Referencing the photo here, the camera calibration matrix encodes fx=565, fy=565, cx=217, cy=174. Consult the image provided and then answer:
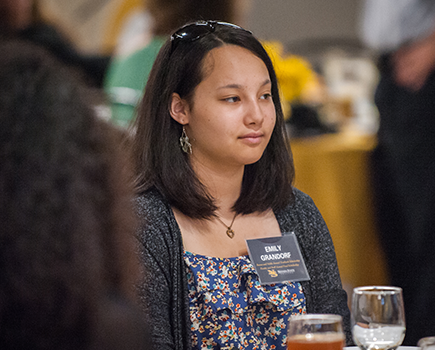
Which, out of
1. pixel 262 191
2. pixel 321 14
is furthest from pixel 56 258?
pixel 321 14

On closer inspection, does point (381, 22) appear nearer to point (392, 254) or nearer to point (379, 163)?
point (379, 163)

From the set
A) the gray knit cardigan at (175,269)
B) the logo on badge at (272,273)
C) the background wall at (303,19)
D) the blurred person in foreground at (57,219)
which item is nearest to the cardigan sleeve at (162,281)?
the gray knit cardigan at (175,269)

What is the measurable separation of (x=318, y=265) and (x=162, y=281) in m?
0.48

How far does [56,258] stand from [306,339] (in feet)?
1.81

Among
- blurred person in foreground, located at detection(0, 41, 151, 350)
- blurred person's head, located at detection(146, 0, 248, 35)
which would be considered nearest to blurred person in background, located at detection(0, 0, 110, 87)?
blurred person's head, located at detection(146, 0, 248, 35)

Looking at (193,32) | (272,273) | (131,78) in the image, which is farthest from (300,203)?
(131,78)

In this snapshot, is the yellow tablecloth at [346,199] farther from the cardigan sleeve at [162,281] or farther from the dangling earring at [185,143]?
the cardigan sleeve at [162,281]

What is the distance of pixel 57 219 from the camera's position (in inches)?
22.7

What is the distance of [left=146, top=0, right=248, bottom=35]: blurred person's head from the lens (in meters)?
2.59

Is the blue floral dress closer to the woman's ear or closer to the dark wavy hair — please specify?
the dark wavy hair

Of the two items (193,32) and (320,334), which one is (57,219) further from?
(193,32)

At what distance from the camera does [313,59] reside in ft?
18.0

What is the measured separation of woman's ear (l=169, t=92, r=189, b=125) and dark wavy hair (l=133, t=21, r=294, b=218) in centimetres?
1

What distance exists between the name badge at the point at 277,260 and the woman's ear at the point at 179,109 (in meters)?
0.42
